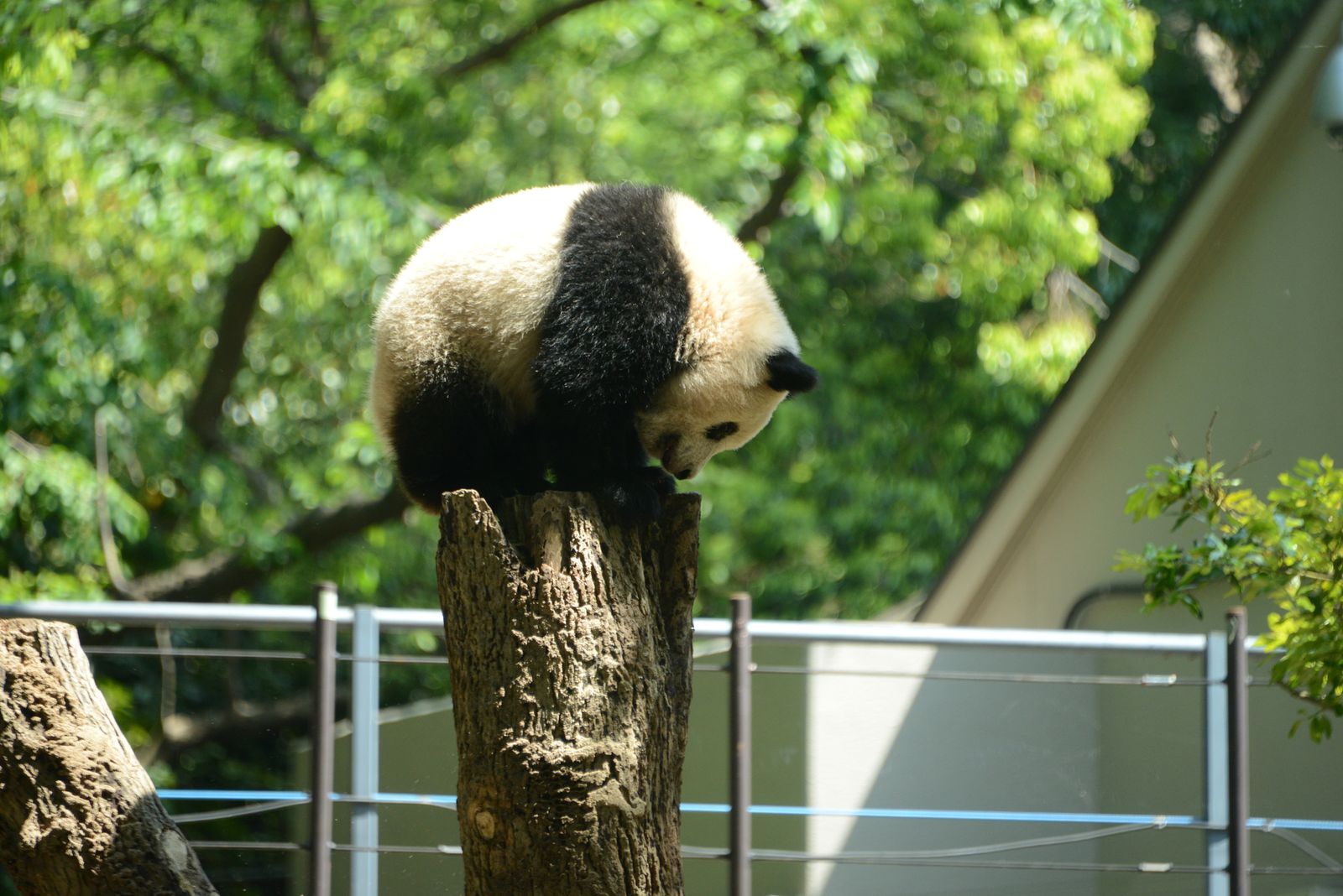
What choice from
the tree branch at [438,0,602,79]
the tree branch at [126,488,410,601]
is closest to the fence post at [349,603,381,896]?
the tree branch at [126,488,410,601]

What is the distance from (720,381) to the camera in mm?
3162

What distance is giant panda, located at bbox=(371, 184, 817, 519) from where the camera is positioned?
2.87 metres

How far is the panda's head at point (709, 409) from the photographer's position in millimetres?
3143

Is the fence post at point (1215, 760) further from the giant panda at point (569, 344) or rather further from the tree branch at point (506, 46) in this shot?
the tree branch at point (506, 46)

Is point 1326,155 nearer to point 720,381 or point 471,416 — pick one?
point 720,381

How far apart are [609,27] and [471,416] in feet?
19.6

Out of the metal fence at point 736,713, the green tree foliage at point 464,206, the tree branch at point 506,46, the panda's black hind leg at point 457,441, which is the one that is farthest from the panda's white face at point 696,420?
the tree branch at point 506,46

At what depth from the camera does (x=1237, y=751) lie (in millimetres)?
3975

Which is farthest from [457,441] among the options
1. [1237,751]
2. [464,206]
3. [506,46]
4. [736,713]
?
[464,206]

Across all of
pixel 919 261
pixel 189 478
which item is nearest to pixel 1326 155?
pixel 919 261

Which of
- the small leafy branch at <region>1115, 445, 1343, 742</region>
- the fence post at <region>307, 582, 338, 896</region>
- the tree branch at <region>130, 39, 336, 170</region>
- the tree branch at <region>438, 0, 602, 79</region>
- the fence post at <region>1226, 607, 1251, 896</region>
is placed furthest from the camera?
the tree branch at <region>438, 0, 602, 79</region>

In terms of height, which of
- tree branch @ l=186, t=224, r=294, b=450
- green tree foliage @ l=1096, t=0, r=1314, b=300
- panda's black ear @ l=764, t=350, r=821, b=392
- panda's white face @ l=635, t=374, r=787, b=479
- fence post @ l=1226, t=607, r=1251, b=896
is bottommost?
fence post @ l=1226, t=607, r=1251, b=896

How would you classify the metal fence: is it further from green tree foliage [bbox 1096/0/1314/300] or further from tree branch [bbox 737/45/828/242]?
green tree foliage [bbox 1096/0/1314/300]

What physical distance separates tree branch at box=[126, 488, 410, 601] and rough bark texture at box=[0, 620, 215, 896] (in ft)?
18.6
